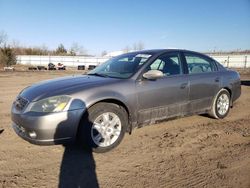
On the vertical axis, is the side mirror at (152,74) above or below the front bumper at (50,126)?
above

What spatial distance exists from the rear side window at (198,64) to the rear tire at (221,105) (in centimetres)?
63

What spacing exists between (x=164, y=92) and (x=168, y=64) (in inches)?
26.1

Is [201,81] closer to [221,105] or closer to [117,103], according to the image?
[221,105]

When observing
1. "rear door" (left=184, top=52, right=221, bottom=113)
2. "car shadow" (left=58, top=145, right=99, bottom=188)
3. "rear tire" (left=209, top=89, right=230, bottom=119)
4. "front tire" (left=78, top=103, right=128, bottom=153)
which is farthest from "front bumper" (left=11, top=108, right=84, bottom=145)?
"rear tire" (left=209, top=89, right=230, bottom=119)

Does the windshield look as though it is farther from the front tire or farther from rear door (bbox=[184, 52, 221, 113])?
rear door (bbox=[184, 52, 221, 113])

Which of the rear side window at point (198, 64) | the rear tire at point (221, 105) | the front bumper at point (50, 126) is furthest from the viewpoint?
the rear tire at point (221, 105)

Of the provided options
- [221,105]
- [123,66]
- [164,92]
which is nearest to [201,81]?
[221,105]

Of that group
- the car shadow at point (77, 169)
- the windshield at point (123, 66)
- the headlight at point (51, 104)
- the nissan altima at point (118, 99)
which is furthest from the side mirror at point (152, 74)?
the car shadow at point (77, 169)

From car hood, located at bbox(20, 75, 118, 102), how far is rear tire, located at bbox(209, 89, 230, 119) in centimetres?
273

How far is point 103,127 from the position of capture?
448 centimetres

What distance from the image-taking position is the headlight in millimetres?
4105

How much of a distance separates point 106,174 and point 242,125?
12.2 ft

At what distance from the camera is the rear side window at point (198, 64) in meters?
5.91

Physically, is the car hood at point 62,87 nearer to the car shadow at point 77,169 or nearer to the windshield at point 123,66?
the windshield at point 123,66
